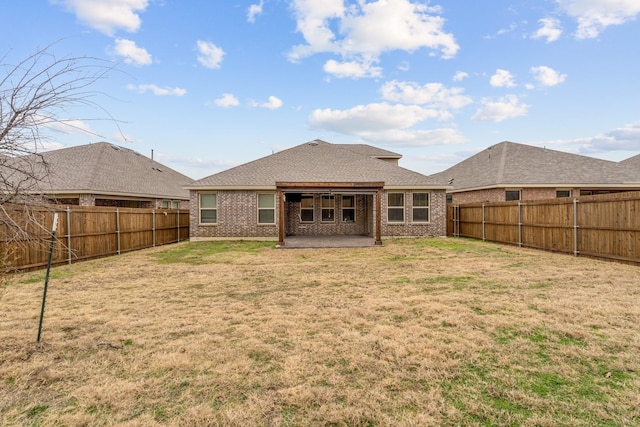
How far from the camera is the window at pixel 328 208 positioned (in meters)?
19.2

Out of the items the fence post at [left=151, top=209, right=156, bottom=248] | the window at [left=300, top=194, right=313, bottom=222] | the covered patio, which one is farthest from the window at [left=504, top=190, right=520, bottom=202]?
the fence post at [left=151, top=209, right=156, bottom=248]

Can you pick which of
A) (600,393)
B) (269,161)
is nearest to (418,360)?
(600,393)

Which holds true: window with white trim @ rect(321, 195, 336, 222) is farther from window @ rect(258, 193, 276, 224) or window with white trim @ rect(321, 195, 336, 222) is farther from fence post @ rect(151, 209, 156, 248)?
fence post @ rect(151, 209, 156, 248)

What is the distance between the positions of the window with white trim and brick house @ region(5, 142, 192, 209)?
8178 millimetres

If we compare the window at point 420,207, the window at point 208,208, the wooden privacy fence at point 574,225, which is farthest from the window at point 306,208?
the wooden privacy fence at point 574,225

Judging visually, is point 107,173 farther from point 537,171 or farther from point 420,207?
point 537,171

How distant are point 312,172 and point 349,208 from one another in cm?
306

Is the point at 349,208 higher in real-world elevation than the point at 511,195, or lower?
lower

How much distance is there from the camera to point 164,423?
252cm

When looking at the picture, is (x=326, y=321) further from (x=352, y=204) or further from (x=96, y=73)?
(x=352, y=204)

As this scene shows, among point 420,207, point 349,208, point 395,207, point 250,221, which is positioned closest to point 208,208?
point 250,221

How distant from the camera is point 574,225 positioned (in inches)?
432

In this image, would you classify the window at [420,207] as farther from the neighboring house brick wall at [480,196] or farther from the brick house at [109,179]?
the brick house at [109,179]

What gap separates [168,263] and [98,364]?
767cm
